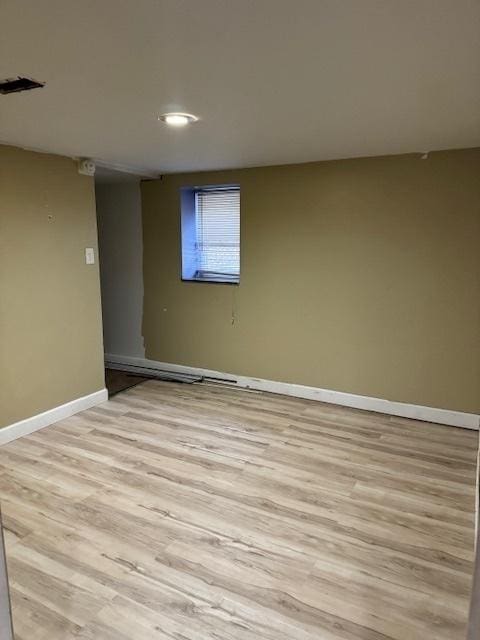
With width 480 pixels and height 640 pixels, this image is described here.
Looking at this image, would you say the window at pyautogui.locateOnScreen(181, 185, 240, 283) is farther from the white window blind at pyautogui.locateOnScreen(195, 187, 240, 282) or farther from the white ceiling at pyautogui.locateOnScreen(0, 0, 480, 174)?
the white ceiling at pyautogui.locateOnScreen(0, 0, 480, 174)

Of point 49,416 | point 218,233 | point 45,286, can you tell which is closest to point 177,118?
point 45,286

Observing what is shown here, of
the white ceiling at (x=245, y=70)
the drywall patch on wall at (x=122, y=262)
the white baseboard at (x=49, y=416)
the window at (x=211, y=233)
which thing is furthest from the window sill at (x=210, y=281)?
the white ceiling at (x=245, y=70)

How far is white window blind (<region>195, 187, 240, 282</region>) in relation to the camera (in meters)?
4.37

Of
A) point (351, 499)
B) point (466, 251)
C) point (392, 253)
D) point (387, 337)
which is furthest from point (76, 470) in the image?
point (466, 251)

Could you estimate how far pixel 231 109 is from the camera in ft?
7.11

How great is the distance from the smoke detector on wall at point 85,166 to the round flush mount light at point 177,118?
140cm

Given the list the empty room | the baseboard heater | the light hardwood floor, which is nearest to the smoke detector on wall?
the empty room

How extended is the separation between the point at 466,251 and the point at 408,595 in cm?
241

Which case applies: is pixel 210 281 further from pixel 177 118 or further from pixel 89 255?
pixel 177 118

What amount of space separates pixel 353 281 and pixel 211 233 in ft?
5.29

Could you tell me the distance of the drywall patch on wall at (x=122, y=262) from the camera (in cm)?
487

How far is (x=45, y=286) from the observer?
134 inches

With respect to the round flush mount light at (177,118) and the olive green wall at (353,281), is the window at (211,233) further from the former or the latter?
the round flush mount light at (177,118)

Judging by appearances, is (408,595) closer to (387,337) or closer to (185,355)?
(387,337)
